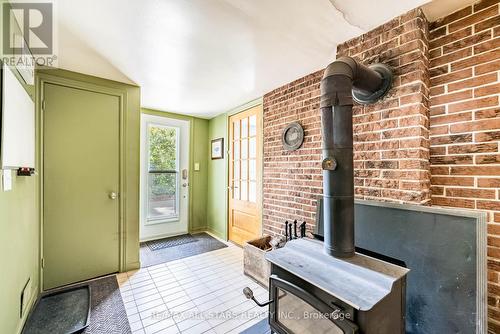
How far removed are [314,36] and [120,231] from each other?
277 centimetres

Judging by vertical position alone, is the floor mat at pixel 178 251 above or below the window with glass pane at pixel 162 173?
below

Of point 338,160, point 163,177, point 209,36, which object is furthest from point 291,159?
point 163,177

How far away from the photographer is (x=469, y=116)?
1273mm

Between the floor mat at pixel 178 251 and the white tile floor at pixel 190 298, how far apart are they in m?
0.16

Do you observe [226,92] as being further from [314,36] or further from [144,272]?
[144,272]

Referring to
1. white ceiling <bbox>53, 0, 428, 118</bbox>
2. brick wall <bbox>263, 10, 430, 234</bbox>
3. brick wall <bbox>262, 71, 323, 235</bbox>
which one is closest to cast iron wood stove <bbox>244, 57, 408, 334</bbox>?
brick wall <bbox>263, 10, 430, 234</bbox>

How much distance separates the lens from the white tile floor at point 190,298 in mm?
1706

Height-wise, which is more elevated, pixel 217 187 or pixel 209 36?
pixel 209 36

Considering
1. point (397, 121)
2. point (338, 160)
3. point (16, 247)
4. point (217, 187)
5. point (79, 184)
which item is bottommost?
point (16, 247)

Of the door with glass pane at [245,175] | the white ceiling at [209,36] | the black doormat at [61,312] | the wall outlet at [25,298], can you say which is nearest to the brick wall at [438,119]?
the white ceiling at [209,36]

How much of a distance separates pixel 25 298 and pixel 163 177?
2240 mm

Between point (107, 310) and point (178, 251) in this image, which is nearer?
point (107, 310)

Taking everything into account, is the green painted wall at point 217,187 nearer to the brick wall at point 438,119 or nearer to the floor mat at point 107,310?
the floor mat at point 107,310

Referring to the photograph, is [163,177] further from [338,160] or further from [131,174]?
[338,160]
